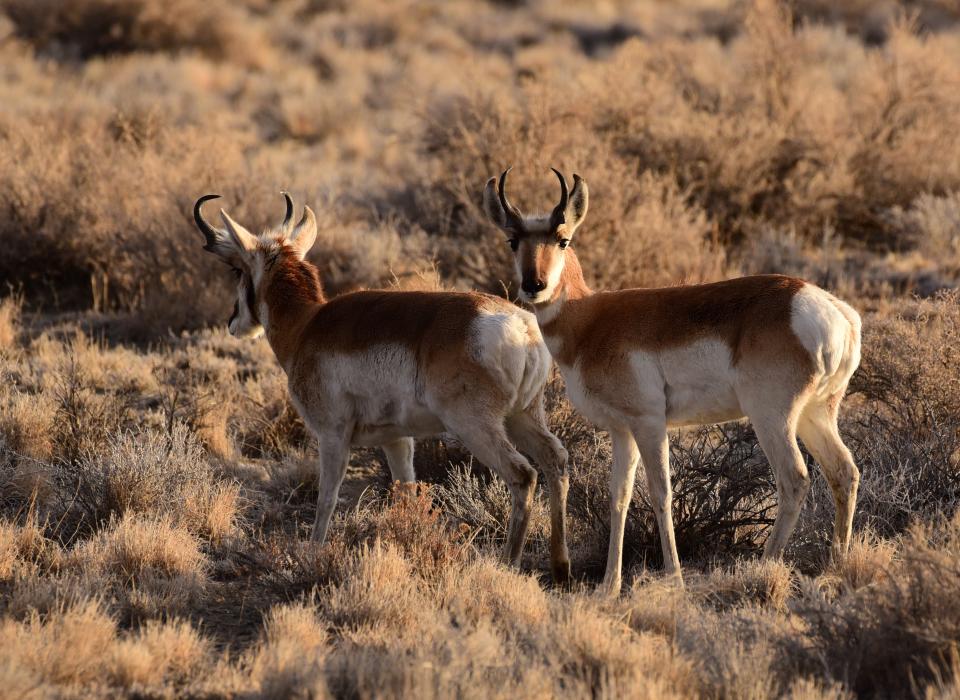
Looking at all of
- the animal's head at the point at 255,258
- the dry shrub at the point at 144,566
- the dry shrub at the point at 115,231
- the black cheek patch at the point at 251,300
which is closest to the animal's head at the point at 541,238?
the animal's head at the point at 255,258

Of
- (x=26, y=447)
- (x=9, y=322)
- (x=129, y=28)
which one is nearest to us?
(x=26, y=447)

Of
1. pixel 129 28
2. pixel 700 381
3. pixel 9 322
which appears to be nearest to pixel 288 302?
pixel 700 381

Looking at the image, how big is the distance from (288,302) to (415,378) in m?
1.36

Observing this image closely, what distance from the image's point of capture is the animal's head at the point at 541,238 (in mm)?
6453

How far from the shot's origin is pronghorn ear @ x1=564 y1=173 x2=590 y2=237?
6.54 m

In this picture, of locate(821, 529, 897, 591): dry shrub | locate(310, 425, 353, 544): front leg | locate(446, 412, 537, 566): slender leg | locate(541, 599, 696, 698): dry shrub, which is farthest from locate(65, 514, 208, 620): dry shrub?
locate(821, 529, 897, 591): dry shrub

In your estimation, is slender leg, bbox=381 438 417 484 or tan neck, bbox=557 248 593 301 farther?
slender leg, bbox=381 438 417 484

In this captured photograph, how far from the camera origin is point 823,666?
4.96 metres

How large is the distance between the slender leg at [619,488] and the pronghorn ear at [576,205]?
3.82 feet

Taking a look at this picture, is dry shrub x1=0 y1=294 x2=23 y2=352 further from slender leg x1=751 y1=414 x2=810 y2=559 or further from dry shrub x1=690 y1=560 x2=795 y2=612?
slender leg x1=751 y1=414 x2=810 y2=559

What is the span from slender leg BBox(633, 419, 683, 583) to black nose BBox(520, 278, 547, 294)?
902 mm

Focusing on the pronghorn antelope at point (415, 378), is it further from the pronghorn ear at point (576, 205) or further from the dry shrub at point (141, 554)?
the dry shrub at point (141, 554)

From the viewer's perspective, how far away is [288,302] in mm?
7895

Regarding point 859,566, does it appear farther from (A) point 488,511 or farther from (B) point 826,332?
(A) point 488,511
